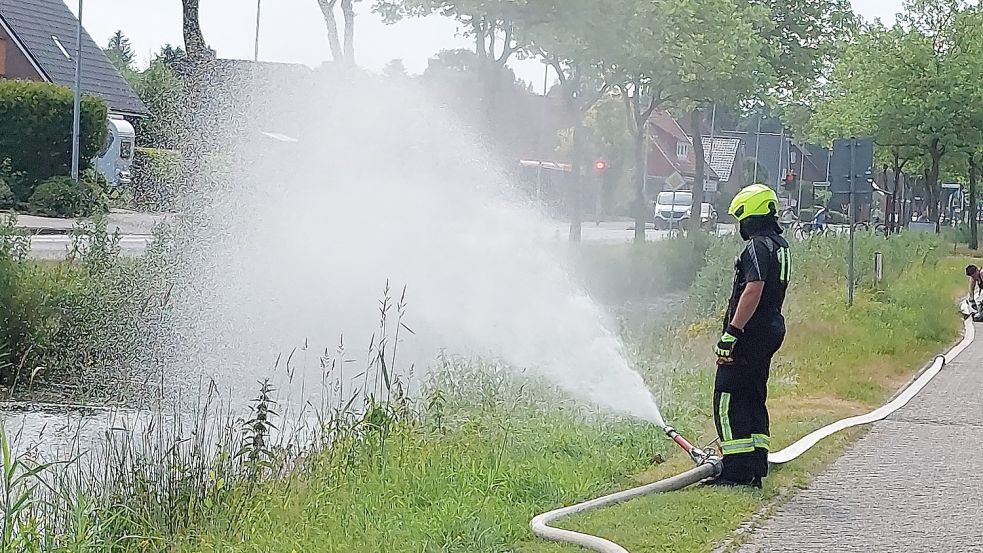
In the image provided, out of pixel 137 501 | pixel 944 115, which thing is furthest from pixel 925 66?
pixel 137 501

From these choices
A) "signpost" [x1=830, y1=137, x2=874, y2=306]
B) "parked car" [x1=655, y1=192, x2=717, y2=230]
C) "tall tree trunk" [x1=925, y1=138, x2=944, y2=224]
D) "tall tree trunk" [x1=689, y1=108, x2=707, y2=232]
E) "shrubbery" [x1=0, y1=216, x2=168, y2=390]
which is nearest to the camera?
"shrubbery" [x1=0, y1=216, x2=168, y2=390]

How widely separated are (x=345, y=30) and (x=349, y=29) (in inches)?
4.8

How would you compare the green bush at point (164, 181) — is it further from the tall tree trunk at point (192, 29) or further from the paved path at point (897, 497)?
the paved path at point (897, 497)

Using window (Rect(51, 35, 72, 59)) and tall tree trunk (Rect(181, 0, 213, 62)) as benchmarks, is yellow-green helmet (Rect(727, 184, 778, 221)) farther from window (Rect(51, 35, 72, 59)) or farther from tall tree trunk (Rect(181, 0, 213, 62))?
window (Rect(51, 35, 72, 59))

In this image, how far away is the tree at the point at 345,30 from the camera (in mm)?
26078

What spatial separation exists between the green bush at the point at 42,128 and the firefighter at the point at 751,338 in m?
30.4

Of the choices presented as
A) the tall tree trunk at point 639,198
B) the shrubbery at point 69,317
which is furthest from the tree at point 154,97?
the shrubbery at point 69,317

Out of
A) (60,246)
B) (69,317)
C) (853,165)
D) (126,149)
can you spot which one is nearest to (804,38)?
(126,149)

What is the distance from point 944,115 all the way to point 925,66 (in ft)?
5.98

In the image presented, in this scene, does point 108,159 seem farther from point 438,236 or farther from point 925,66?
point 438,236

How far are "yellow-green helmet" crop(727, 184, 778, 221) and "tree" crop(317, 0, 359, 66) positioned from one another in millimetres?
17396

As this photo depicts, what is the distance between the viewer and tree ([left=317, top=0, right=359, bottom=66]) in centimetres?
2608

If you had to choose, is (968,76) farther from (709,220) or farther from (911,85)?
(709,220)

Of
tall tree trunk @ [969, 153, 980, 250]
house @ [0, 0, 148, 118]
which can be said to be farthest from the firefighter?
house @ [0, 0, 148, 118]
